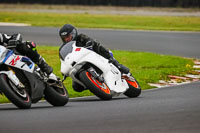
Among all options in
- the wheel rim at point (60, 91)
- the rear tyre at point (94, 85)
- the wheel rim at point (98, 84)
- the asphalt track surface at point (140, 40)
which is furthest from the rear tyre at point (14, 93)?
the asphalt track surface at point (140, 40)

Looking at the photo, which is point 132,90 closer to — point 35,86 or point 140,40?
point 35,86

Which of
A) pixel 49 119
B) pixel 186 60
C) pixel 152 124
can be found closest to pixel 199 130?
pixel 152 124

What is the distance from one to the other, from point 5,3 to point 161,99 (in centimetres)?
4522

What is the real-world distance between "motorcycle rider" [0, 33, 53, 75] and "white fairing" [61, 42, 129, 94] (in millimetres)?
612

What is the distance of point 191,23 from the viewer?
35812 millimetres

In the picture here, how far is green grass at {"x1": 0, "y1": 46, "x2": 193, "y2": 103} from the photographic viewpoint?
518 inches

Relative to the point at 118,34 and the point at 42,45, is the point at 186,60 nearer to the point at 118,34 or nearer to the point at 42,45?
the point at 42,45

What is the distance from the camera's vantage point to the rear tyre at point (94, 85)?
890 centimetres

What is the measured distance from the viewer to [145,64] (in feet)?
55.1

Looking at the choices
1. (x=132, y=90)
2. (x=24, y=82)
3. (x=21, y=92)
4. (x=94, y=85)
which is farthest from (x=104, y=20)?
(x=21, y=92)

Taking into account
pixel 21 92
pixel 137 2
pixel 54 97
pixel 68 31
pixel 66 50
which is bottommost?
pixel 137 2

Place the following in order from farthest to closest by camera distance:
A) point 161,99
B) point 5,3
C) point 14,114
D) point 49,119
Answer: point 5,3
point 161,99
point 14,114
point 49,119

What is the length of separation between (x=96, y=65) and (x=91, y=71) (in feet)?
0.88

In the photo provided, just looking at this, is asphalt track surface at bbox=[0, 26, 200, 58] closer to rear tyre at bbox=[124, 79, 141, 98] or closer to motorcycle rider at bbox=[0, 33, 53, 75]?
Answer: rear tyre at bbox=[124, 79, 141, 98]
